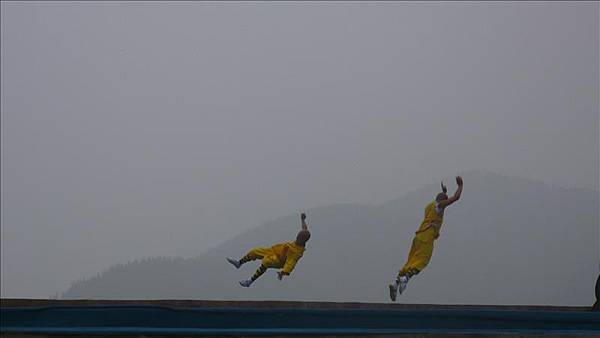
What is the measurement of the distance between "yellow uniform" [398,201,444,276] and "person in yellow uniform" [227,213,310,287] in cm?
132

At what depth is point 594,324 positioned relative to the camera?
17.7 ft

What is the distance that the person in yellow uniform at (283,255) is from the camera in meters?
9.64

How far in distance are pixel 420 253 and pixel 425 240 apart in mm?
181

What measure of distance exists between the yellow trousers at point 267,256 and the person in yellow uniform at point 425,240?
1542mm

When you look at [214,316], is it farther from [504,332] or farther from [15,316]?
[504,332]

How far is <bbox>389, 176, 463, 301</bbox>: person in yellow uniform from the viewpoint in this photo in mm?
9523

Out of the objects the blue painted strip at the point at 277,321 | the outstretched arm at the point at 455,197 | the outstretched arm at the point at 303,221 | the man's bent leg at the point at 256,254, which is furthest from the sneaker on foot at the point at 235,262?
the blue painted strip at the point at 277,321

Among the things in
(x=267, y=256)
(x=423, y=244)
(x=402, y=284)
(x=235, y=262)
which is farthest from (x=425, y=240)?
(x=235, y=262)

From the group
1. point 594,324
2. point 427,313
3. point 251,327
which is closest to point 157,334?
point 251,327

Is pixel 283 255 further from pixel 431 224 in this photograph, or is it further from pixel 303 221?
pixel 431 224

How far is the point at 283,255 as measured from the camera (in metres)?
9.73

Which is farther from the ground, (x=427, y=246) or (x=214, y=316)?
(x=427, y=246)

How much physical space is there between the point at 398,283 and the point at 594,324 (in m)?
4.15

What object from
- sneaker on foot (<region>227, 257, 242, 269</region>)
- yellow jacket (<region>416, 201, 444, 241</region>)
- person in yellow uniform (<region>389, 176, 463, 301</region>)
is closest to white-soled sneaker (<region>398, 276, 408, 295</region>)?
person in yellow uniform (<region>389, 176, 463, 301</region>)
